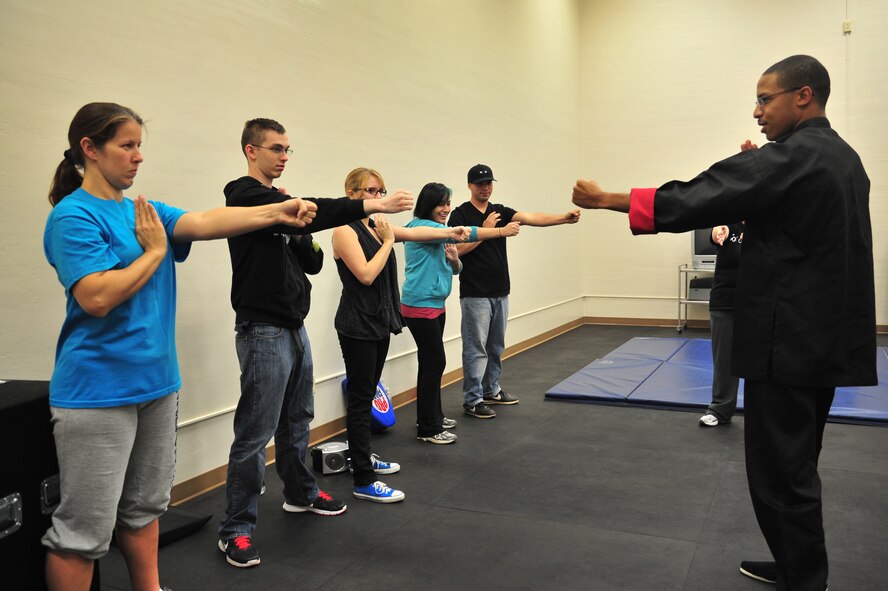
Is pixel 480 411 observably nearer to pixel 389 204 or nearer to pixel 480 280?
pixel 480 280

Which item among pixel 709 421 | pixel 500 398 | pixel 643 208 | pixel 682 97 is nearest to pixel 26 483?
pixel 643 208

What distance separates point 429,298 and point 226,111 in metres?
1.47

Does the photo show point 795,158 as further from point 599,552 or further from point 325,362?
point 325,362

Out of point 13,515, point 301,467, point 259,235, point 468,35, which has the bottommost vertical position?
point 301,467

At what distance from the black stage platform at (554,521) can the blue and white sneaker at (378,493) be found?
1.6 inches

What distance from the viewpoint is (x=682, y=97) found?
8641 mm

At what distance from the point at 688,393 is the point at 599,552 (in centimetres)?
269

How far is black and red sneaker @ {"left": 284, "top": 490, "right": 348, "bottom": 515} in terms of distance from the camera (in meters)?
3.05

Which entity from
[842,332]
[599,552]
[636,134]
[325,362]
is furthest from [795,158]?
[636,134]

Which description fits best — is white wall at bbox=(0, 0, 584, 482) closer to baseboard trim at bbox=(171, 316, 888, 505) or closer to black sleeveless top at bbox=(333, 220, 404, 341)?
baseboard trim at bbox=(171, 316, 888, 505)

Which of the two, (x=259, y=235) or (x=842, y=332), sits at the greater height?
(x=259, y=235)

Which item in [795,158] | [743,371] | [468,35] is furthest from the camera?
[468,35]

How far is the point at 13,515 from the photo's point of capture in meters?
1.73

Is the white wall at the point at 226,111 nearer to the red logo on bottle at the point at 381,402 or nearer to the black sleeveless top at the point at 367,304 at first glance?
the red logo on bottle at the point at 381,402
